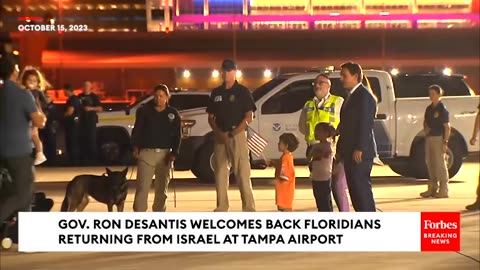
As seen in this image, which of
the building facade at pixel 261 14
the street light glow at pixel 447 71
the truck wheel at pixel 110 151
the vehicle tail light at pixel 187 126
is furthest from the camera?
the truck wheel at pixel 110 151

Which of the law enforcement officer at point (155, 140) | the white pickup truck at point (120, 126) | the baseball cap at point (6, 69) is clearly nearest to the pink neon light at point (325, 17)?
the law enforcement officer at point (155, 140)

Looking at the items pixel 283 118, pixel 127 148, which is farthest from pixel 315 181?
pixel 127 148

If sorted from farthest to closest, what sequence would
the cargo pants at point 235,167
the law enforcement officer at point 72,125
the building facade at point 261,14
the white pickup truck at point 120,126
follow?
the white pickup truck at point 120,126 → the law enforcement officer at point 72,125 → the building facade at point 261,14 → the cargo pants at point 235,167

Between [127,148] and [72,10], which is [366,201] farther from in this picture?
[127,148]

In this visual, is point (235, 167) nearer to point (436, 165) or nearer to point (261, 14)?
point (261, 14)

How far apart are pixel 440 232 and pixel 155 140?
3.10 metres

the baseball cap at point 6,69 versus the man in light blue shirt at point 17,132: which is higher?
the baseball cap at point 6,69

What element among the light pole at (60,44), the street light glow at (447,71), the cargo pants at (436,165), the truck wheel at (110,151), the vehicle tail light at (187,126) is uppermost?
the light pole at (60,44)

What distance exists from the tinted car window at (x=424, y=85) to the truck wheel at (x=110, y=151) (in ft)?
15.2

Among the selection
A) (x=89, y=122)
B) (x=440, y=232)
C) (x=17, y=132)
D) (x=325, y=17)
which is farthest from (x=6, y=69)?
(x=89, y=122)

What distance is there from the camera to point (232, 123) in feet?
34.9

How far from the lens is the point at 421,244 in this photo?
29.2 ft

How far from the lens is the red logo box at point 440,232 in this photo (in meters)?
8.92

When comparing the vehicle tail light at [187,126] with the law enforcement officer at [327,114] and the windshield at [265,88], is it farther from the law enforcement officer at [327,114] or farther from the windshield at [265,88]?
the law enforcement officer at [327,114]
